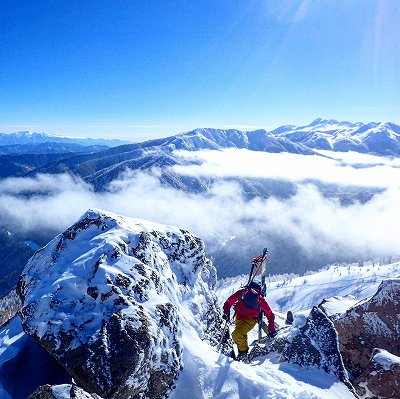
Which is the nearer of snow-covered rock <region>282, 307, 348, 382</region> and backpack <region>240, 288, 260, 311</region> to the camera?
snow-covered rock <region>282, 307, 348, 382</region>

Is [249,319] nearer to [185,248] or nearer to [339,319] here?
[185,248]

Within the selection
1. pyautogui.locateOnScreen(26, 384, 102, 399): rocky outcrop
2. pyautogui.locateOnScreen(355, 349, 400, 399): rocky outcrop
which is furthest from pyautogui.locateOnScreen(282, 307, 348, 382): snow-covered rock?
pyautogui.locateOnScreen(26, 384, 102, 399): rocky outcrop

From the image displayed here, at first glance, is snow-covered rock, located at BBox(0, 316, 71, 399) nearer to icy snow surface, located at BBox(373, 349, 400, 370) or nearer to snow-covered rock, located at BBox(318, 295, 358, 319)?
icy snow surface, located at BBox(373, 349, 400, 370)

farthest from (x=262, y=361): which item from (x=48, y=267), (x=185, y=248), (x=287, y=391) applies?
(x=48, y=267)

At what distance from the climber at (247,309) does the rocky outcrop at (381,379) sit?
6349mm


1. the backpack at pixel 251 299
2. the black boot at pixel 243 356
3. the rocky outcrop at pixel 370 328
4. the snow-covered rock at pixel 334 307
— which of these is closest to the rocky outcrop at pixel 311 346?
the black boot at pixel 243 356

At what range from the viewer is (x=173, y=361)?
54.1ft

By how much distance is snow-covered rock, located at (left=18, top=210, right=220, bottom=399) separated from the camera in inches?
576

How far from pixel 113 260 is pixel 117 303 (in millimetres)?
3113

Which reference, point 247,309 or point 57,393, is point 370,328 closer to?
point 247,309

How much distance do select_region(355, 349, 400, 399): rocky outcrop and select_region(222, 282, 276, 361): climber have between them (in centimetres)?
635

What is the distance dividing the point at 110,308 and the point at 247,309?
903 centimetres

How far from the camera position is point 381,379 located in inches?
794

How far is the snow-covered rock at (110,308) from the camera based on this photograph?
14630 millimetres
